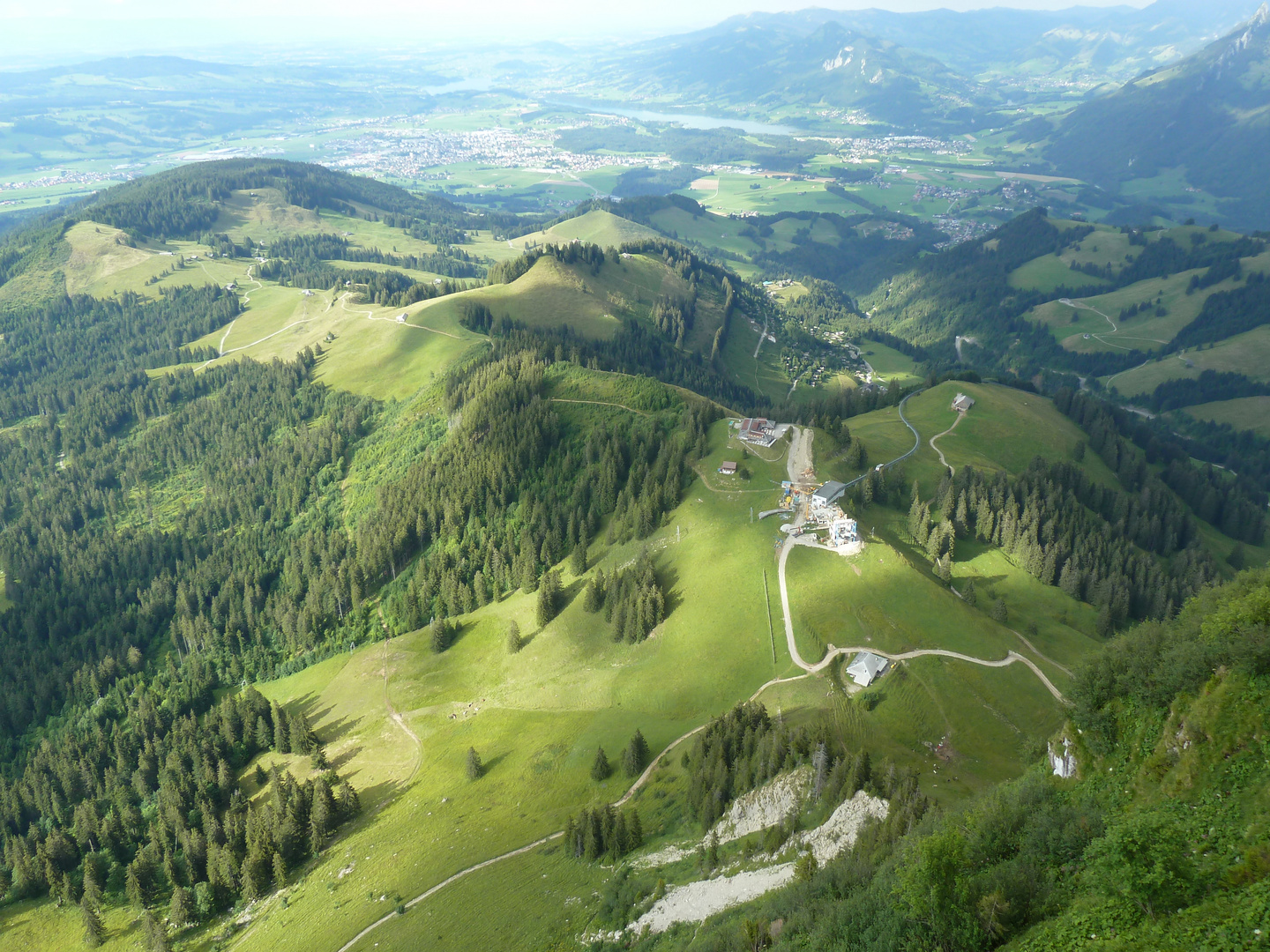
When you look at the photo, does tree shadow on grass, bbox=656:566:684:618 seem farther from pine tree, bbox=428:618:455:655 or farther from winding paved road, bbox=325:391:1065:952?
pine tree, bbox=428:618:455:655

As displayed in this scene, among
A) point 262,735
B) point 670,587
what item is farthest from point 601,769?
point 262,735

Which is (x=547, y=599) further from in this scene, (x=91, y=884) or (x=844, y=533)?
(x=91, y=884)

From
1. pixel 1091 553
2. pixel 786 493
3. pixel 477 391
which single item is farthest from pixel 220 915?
pixel 1091 553

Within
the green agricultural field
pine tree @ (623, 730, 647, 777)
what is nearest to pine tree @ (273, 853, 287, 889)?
pine tree @ (623, 730, 647, 777)

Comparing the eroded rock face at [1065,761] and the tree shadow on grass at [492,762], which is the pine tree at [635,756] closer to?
the tree shadow on grass at [492,762]

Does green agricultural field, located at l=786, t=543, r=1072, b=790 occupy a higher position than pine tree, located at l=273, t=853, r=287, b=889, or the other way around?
green agricultural field, located at l=786, t=543, r=1072, b=790
